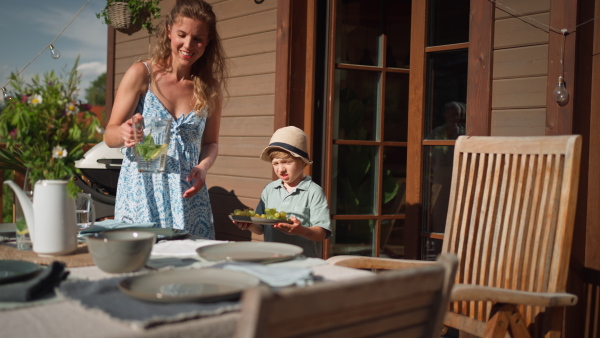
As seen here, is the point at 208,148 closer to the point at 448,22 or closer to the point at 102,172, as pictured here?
the point at 448,22

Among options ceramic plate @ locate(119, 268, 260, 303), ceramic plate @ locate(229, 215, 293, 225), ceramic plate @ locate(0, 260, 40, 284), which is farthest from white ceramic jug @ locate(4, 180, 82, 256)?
ceramic plate @ locate(229, 215, 293, 225)

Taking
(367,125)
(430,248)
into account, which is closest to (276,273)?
(430,248)

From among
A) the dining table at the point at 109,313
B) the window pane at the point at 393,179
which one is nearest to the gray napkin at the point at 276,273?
the dining table at the point at 109,313

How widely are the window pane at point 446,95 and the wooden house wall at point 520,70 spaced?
0.99ft

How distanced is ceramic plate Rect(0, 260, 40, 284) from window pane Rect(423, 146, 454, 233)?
7.32 ft

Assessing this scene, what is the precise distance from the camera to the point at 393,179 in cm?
368

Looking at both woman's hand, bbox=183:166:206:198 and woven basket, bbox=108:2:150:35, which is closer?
woman's hand, bbox=183:166:206:198

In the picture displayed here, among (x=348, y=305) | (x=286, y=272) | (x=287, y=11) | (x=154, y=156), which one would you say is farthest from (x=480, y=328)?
(x=287, y=11)

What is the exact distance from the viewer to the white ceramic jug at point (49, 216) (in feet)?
4.64

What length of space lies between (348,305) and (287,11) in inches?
117

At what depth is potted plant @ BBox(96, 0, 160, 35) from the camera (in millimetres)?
4598

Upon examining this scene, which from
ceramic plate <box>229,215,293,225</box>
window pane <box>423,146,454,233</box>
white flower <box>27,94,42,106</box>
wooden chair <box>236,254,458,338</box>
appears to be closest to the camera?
wooden chair <box>236,254,458,338</box>

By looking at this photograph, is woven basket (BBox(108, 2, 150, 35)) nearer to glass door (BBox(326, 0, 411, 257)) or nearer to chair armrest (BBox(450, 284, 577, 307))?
glass door (BBox(326, 0, 411, 257))

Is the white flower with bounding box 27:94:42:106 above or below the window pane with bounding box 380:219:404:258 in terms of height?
above
